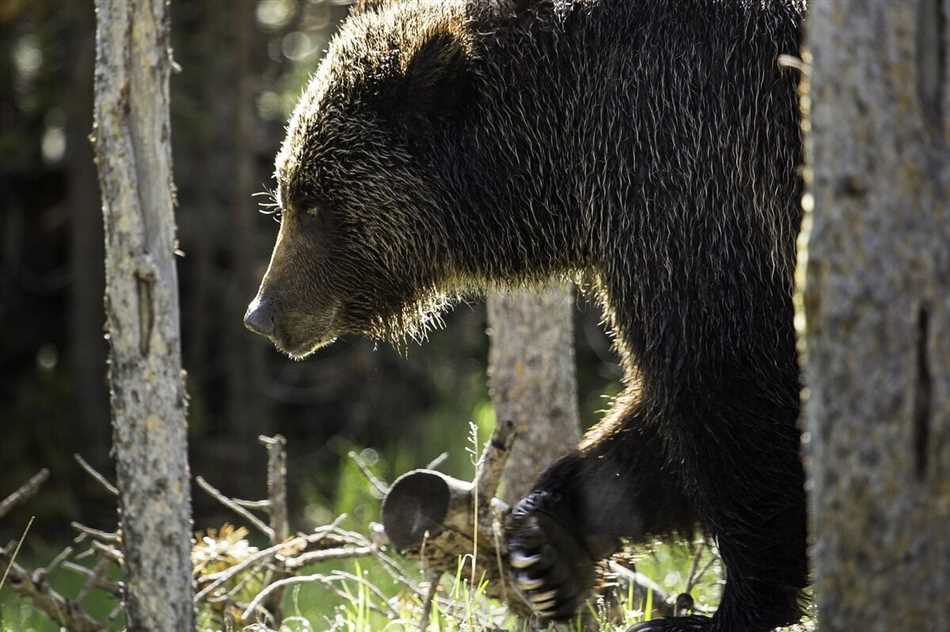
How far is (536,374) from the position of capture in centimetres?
559

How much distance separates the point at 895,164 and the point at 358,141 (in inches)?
94.9

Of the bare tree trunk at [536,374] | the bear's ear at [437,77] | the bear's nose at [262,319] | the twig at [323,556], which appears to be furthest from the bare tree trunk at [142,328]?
the bare tree trunk at [536,374]

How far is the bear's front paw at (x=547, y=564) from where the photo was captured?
4414 mm

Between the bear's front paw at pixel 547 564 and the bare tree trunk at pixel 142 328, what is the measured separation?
3.75ft

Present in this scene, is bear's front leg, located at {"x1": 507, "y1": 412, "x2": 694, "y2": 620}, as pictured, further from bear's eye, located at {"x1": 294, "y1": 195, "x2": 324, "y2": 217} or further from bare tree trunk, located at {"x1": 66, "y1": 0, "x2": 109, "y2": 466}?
bare tree trunk, located at {"x1": 66, "y1": 0, "x2": 109, "y2": 466}

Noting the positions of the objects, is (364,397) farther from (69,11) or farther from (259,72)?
(69,11)

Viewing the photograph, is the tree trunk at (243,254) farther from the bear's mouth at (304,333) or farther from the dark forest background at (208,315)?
the bear's mouth at (304,333)

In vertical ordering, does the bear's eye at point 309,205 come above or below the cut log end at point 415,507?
above

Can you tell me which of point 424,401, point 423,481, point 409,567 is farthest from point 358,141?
point 424,401

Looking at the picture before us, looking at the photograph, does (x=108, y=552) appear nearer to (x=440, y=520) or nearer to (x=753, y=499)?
(x=440, y=520)

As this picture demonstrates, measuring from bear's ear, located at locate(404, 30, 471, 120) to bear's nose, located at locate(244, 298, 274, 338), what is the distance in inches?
32.7

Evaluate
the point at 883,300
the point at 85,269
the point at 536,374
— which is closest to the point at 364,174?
the point at 536,374

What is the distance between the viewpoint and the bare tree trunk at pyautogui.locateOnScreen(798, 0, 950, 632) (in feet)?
8.12

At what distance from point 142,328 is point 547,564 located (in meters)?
1.56
